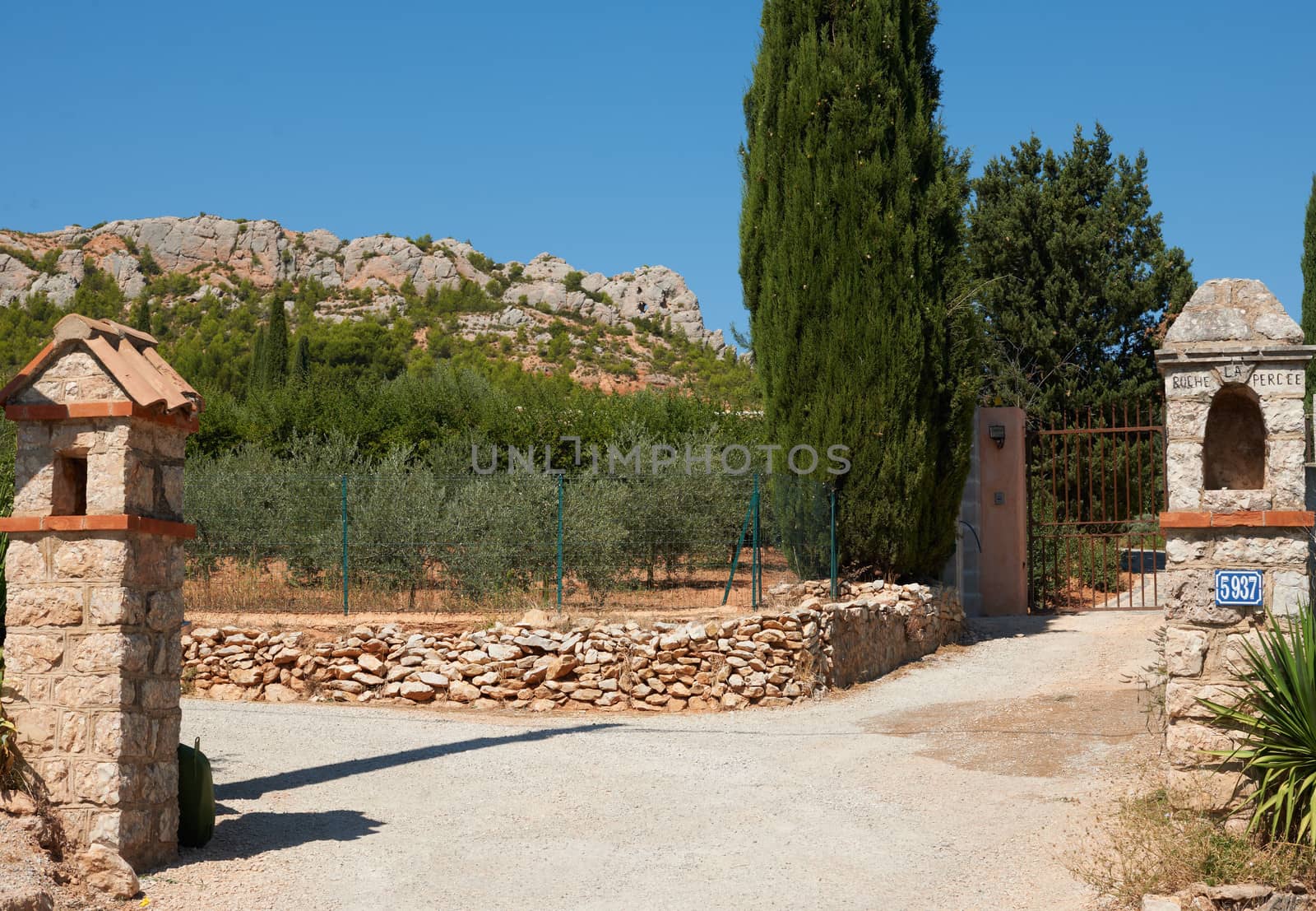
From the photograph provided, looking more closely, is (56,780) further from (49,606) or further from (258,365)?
(258,365)

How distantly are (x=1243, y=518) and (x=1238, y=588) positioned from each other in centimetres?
42

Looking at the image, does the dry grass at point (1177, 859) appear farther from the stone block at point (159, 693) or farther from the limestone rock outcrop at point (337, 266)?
the limestone rock outcrop at point (337, 266)

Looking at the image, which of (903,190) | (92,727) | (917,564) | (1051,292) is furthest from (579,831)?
(1051,292)

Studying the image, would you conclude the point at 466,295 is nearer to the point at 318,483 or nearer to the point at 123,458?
the point at 318,483

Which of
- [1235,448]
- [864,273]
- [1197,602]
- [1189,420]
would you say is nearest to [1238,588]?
[1197,602]

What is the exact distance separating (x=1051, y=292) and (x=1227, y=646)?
17314 millimetres

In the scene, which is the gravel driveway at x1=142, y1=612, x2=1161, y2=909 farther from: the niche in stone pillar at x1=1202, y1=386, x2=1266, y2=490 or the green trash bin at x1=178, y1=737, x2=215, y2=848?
the niche in stone pillar at x1=1202, y1=386, x2=1266, y2=490

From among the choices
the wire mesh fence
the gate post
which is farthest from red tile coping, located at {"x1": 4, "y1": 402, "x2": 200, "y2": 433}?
the gate post

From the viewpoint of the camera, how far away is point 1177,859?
6.08 metres

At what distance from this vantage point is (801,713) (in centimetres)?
1134

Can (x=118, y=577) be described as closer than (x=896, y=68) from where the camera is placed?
Yes

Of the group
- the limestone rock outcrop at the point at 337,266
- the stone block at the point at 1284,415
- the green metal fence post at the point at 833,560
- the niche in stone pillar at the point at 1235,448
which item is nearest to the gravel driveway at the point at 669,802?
the green metal fence post at the point at 833,560

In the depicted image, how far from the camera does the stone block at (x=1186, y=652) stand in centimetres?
702

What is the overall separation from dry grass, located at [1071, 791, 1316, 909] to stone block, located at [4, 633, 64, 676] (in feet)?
18.2
